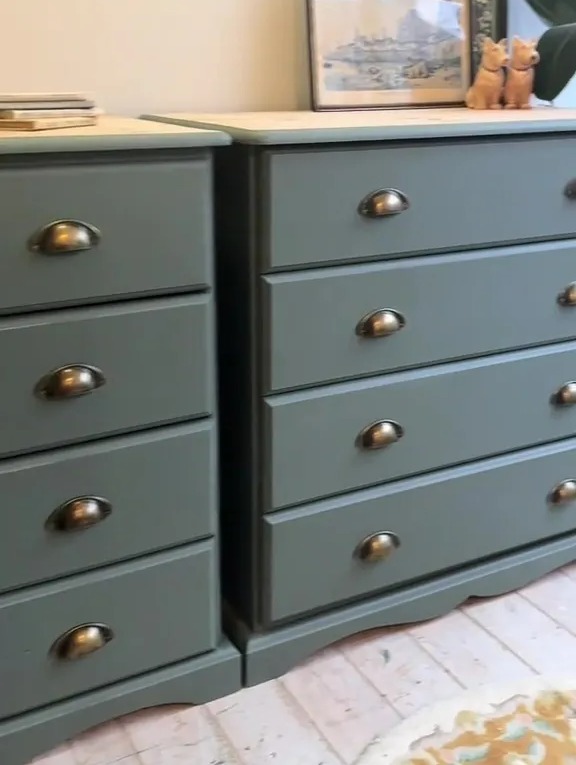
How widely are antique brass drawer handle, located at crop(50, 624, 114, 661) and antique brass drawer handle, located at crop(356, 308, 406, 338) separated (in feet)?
2.14

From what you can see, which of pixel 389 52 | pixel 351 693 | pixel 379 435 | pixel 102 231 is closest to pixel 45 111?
pixel 102 231

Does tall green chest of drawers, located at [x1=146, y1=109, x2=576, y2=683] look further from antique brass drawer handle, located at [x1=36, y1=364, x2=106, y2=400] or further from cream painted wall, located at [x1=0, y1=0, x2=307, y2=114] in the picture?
antique brass drawer handle, located at [x1=36, y1=364, x2=106, y2=400]

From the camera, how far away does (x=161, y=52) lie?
1.80 m

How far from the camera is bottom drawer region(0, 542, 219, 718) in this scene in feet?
4.64

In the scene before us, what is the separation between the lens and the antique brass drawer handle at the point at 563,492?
76.0 inches

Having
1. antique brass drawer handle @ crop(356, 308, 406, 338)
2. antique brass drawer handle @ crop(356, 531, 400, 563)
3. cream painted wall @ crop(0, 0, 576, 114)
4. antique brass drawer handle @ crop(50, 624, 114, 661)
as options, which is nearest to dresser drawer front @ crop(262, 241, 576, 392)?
antique brass drawer handle @ crop(356, 308, 406, 338)

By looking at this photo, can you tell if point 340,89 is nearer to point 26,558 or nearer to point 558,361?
point 558,361

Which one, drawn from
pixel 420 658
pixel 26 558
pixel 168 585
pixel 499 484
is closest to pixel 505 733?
pixel 420 658

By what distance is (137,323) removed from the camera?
1343 millimetres

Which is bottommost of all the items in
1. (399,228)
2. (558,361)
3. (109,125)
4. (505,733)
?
(505,733)

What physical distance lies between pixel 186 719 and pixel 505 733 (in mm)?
558

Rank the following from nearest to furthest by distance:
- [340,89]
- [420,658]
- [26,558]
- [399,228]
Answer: [26,558]
[399,228]
[420,658]
[340,89]

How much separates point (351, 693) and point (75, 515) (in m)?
0.64

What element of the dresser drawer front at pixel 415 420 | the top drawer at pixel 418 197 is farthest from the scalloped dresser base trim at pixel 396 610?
the top drawer at pixel 418 197
